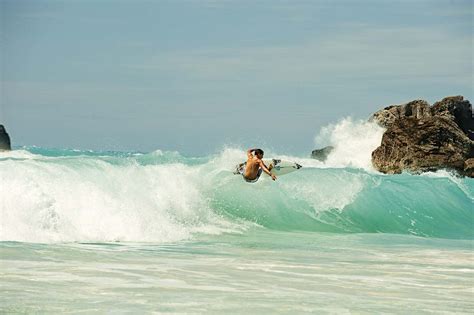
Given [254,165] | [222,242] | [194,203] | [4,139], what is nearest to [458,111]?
[194,203]

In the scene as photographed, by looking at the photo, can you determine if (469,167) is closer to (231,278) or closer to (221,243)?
(221,243)

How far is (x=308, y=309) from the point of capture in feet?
29.2

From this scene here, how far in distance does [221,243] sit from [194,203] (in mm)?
4105

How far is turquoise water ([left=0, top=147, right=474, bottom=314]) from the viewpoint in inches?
369

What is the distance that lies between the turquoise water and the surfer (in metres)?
1.31

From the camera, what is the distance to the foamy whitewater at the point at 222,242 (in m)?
9.38

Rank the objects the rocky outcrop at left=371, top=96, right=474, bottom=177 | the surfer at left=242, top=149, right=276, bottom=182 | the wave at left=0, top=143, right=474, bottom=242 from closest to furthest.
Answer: the wave at left=0, top=143, right=474, bottom=242 < the surfer at left=242, top=149, right=276, bottom=182 < the rocky outcrop at left=371, top=96, right=474, bottom=177

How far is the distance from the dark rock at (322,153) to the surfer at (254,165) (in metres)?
39.6

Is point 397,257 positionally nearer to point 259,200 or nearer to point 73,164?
point 259,200

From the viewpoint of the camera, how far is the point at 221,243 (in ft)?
50.3

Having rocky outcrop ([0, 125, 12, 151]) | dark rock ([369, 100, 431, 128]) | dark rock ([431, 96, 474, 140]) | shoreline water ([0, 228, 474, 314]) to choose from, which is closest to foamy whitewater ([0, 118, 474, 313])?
shoreline water ([0, 228, 474, 314])

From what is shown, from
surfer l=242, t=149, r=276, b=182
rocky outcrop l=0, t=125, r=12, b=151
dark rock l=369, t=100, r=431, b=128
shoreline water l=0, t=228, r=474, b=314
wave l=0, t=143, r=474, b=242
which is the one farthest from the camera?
rocky outcrop l=0, t=125, r=12, b=151

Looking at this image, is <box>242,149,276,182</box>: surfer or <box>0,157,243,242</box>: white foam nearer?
<box>0,157,243,242</box>: white foam

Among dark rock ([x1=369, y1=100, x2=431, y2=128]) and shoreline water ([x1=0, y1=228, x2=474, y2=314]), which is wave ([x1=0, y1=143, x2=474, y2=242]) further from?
dark rock ([x1=369, y1=100, x2=431, y2=128])
